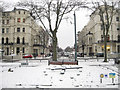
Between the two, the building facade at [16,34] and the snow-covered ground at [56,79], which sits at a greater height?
the building facade at [16,34]

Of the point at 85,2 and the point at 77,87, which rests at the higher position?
the point at 85,2

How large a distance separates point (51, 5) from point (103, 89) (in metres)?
16.4

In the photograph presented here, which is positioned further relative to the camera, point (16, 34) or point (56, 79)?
point (16, 34)

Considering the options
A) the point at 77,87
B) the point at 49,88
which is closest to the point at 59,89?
the point at 49,88

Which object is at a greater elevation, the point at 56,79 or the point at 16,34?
the point at 16,34

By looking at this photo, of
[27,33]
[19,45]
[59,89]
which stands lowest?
[59,89]

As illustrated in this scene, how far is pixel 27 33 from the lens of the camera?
5072cm

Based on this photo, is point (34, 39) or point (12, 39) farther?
point (34, 39)

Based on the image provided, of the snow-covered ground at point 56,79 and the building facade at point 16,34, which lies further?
the building facade at point 16,34

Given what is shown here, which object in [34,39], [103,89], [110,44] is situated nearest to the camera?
[103,89]

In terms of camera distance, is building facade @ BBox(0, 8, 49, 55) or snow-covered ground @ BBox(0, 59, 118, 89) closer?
snow-covered ground @ BBox(0, 59, 118, 89)

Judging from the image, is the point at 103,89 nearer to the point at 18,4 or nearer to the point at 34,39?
the point at 18,4

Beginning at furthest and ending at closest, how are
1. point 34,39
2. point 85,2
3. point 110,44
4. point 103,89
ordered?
1. point 34,39
2. point 110,44
3. point 85,2
4. point 103,89

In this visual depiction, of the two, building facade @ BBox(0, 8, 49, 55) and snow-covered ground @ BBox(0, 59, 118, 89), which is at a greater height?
building facade @ BBox(0, 8, 49, 55)
